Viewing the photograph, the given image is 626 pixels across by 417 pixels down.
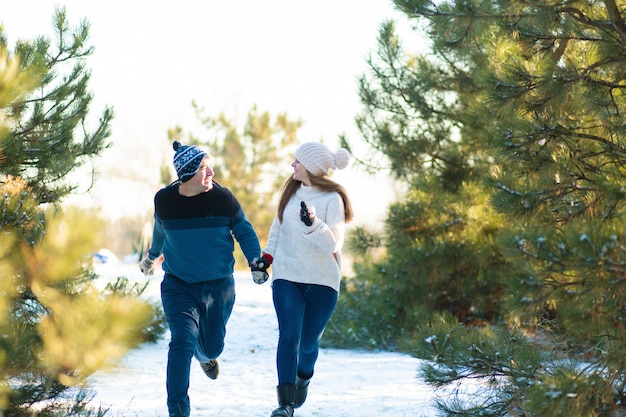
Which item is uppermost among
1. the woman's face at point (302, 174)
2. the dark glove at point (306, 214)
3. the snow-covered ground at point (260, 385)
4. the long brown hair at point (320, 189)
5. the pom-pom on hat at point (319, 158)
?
the pom-pom on hat at point (319, 158)

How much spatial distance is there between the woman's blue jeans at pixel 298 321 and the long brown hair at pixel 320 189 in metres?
0.52

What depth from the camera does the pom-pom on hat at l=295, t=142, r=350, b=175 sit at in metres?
5.21

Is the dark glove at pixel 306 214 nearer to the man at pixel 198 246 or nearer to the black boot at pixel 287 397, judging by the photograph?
the man at pixel 198 246

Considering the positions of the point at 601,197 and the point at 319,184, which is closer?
the point at 601,197

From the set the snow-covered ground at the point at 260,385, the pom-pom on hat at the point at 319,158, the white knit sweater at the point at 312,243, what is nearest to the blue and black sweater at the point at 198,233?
the white knit sweater at the point at 312,243

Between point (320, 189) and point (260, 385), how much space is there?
2673mm

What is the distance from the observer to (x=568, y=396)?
133 inches

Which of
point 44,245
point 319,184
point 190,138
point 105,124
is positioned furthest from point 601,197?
point 190,138

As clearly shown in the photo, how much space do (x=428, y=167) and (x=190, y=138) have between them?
1678cm

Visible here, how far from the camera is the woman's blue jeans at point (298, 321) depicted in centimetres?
491

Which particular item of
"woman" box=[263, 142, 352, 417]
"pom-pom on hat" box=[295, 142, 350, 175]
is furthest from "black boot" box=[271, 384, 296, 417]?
"pom-pom on hat" box=[295, 142, 350, 175]

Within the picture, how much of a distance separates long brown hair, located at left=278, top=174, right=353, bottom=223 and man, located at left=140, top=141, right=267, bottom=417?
36 cm

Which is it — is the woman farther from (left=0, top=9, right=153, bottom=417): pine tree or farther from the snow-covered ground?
(left=0, top=9, right=153, bottom=417): pine tree

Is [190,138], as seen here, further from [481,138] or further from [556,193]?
[556,193]
